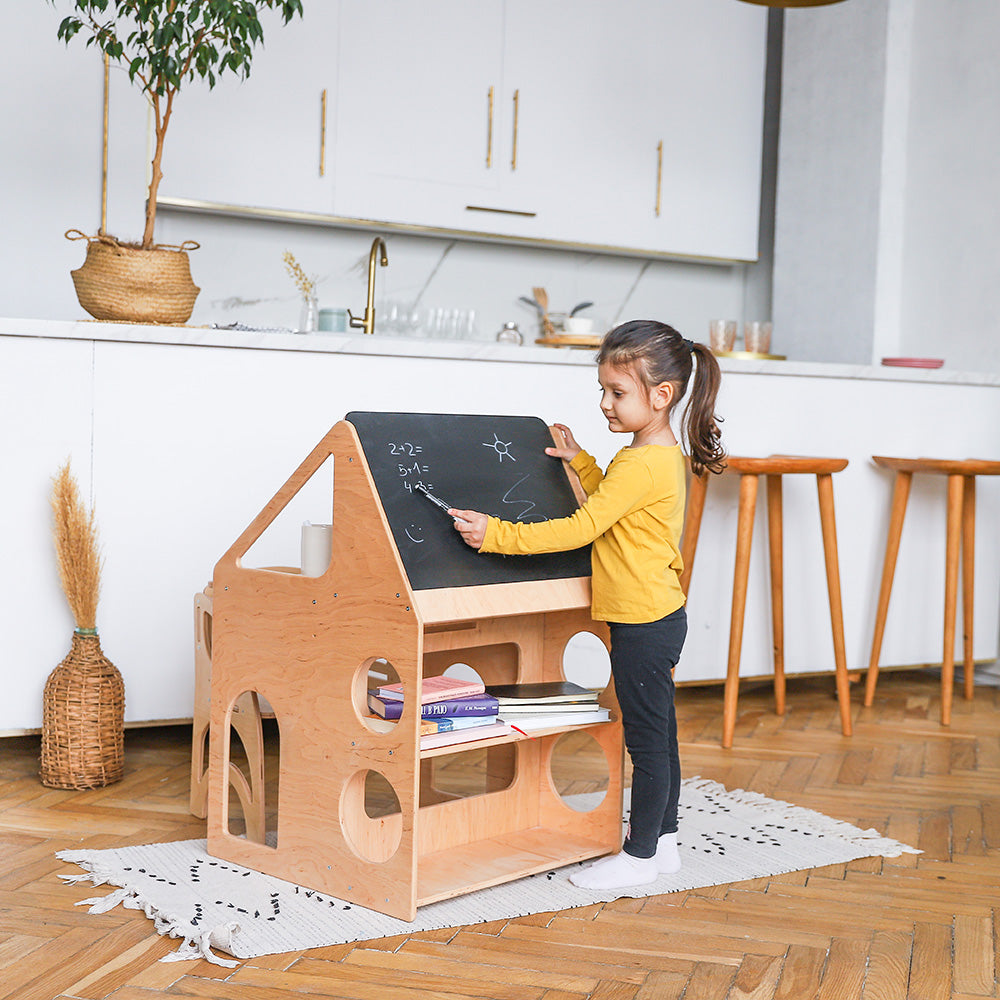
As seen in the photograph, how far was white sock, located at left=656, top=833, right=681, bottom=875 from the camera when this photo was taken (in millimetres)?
2174

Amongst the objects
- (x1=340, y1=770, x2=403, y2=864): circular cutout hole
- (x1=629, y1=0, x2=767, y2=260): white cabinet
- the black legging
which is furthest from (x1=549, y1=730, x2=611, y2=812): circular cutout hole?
(x1=629, y1=0, x2=767, y2=260): white cabinet

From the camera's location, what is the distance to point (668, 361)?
2.08m

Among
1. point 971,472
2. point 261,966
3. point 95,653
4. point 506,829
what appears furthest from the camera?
point 971,472

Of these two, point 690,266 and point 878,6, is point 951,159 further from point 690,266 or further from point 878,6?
point 690,266

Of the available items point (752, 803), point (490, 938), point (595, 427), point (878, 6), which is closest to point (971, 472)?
point (595, 427)

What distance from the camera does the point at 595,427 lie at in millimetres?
3213

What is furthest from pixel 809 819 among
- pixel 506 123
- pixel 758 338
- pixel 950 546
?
pixel 506 123

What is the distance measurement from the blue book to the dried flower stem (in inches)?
108

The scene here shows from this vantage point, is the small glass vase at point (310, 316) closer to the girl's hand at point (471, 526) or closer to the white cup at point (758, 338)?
the white cup at point (758, 338)

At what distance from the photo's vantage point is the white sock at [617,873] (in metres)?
2.07

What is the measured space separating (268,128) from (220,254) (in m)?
0.52

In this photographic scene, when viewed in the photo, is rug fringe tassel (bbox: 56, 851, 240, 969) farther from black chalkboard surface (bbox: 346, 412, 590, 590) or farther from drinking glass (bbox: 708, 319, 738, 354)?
drinking glass (bbox: 708, 319, 738, 354)

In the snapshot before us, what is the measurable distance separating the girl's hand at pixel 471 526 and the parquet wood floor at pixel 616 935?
0.60 metres

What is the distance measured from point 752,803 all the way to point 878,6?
3.01 metres
